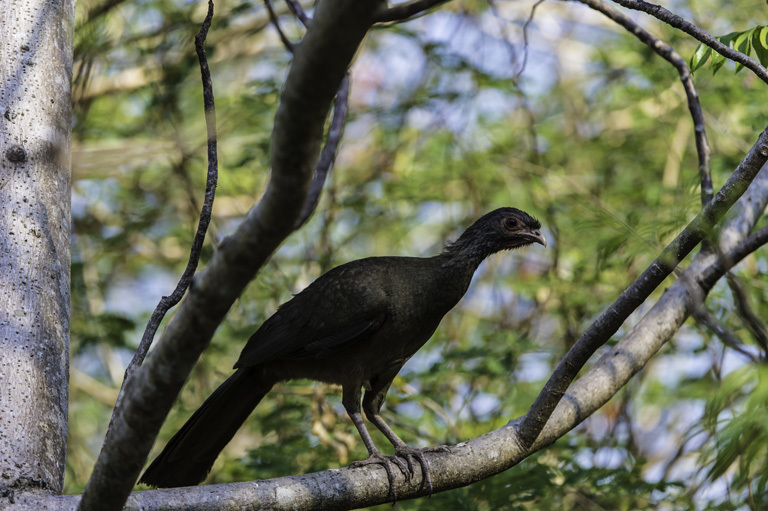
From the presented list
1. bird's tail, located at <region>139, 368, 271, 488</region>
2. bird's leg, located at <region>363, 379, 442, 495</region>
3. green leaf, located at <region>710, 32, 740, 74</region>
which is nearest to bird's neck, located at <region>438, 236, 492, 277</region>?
bird's leg, located at <region>363, 379, 442, 495</region>

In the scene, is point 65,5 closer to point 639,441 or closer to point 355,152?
point 355,152

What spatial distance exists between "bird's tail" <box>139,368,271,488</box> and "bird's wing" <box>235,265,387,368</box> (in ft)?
Answer: 0.73

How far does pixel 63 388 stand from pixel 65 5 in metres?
1.80

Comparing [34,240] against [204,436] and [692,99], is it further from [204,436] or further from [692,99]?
[692,99]

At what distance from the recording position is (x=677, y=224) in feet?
13.7

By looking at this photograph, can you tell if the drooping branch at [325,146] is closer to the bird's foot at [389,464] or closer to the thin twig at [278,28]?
the thin twig at [278,28]

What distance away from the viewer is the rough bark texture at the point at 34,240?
2.86 m

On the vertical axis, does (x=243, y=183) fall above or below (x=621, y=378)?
above

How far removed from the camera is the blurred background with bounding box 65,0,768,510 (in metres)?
5.58

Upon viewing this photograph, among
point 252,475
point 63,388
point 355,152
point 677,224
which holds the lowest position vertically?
point 63,388

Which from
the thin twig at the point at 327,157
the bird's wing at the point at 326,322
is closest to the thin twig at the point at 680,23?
the thin twig at the point at 327,157

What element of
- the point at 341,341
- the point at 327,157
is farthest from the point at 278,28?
the point at 341,341

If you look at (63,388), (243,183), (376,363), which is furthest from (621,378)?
(243,183)

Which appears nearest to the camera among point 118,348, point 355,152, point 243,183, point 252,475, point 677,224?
point 677,224
